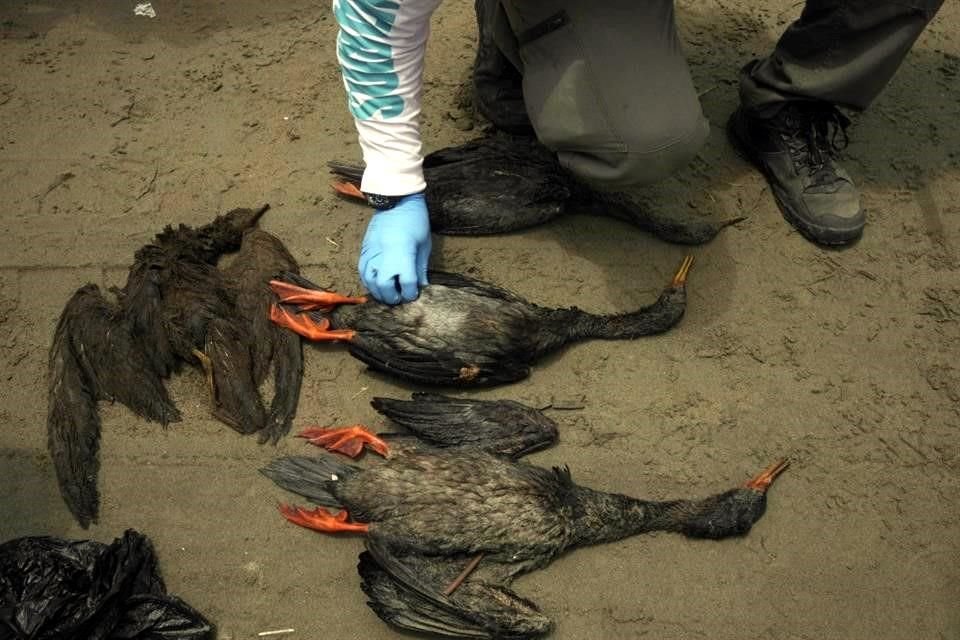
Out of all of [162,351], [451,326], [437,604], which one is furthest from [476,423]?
[162,351]

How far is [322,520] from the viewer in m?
2.62

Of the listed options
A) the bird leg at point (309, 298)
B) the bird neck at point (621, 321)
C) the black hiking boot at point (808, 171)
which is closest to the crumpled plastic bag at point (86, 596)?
Answer: the bird leg at point (309, 298)

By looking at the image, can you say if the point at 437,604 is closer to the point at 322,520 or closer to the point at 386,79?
the point at 322,520

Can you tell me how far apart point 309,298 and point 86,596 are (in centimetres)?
123

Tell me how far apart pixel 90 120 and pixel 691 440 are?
10.0 feet

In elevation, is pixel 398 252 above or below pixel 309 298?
above

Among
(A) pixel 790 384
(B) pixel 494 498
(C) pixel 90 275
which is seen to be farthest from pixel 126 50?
(A) pixel 790 384

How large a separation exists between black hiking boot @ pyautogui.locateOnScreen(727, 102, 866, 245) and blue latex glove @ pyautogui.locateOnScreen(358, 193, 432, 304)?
1.67 meters

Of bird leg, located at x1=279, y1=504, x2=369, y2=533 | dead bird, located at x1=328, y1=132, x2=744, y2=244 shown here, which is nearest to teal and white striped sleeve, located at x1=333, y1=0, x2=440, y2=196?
dead bird, located at x1=328, y1=132, x2=744, y2=244

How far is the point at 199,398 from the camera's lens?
2.93 m

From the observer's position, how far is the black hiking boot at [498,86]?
143 inches

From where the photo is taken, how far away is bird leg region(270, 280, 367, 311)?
3006 mm

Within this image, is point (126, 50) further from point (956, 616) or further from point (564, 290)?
point (956, 616)

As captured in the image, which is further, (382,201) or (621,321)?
(621,321)
